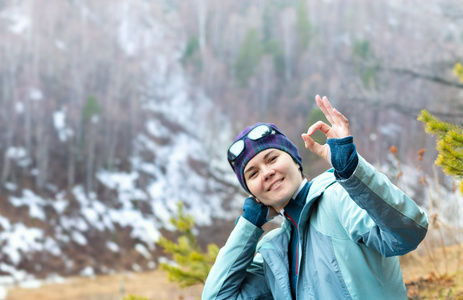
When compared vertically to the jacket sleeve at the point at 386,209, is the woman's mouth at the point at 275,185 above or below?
above

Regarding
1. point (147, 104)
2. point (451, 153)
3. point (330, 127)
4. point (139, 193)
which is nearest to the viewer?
point (330, 127)

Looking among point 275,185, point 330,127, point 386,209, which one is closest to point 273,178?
point 275,185

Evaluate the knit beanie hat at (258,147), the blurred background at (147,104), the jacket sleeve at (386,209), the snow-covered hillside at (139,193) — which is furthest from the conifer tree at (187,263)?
the snow-covered hillside at (139,193)

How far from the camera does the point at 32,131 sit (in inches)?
875

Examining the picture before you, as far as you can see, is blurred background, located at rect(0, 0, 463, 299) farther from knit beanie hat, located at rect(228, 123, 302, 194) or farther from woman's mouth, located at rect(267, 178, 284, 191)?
woman's mouth, located at rect(267, 178, 284, 191)

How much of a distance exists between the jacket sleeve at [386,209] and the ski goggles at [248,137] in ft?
1.38

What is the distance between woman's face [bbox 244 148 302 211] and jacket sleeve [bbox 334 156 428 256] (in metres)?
0.30

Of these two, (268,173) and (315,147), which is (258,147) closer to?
(268,173)

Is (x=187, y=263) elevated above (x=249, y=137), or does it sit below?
below

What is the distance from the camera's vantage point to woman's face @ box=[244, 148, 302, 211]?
4.09ft

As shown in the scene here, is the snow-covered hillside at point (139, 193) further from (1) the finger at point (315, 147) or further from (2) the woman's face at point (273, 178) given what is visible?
(1) the finger at point (315, 147)

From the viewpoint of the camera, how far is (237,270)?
1.27 m

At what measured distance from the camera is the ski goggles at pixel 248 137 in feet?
4.34

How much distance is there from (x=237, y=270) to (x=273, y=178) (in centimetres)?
29
